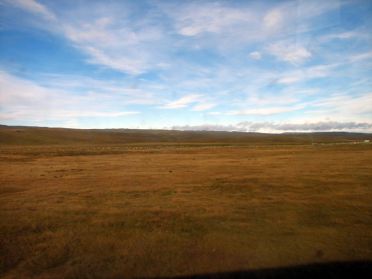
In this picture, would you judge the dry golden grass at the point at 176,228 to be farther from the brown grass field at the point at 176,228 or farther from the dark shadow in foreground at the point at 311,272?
the dark shadow in foreground at the point at 311,272

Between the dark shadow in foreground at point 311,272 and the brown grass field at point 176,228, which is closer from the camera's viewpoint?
the dark shadow in foreground at point 311,272

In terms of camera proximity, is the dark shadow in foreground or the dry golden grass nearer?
the dark shadow in foreground

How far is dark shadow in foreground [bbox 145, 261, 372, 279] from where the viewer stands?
7.13m

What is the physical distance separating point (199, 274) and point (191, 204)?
21.3ft

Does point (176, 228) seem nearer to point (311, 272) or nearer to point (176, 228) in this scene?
point (176, 228)

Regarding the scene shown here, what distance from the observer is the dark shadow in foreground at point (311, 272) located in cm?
713

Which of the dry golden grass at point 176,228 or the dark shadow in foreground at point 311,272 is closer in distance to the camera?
the dark shadow in foreground at point 311,272

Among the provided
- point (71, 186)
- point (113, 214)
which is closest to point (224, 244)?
point (113, 214)

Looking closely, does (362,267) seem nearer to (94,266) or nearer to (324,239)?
(324,239)

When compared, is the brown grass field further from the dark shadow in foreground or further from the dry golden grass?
the dark shadow in foreground

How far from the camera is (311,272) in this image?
731 centimetres

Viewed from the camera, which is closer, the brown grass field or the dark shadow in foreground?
the dark shadow in foreground

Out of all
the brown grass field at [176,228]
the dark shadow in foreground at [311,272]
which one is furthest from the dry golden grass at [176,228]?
the dark shadow in foreground at [311,272]

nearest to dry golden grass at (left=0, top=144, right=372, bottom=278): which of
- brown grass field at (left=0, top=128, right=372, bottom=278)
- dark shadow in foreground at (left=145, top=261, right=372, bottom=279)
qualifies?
brown grass field at (left=0, top=128, right=372, bottom=278)
